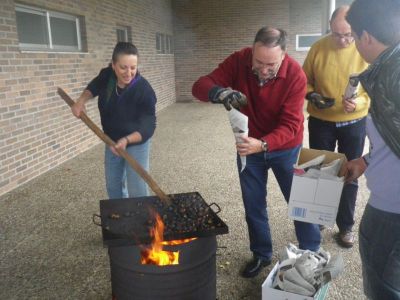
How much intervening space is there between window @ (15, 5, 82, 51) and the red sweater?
11.9 feet

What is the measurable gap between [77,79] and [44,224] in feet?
11.0

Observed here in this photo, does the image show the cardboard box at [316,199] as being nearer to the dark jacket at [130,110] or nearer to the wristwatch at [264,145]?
the wristwatch at [264,145]

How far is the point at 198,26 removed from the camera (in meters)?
13.8

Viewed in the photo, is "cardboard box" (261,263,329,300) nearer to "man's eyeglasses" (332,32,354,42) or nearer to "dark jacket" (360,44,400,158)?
"dark jacket" (360,44,400,158)

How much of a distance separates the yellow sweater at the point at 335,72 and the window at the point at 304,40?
38.7 feet

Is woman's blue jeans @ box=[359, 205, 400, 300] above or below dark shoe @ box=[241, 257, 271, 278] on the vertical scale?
above

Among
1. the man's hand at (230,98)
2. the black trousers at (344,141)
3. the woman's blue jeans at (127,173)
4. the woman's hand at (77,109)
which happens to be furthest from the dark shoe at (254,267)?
the woman's hand at (77,109)

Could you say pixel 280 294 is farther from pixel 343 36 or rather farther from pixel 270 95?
pixel 343 36

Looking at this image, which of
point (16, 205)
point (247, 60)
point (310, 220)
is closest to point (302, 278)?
point (310, 220)

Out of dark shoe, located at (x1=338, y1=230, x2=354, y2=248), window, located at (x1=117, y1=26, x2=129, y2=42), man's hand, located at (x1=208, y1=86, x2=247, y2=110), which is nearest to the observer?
man's hand, located at (x1=208, y1=86, x2=247, y2=110)

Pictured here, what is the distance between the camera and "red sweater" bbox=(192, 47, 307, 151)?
2494 millimetres

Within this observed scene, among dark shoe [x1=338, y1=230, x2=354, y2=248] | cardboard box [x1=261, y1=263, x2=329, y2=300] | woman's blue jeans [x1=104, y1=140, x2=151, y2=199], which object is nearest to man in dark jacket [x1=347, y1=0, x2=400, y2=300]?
cardboard box [x1=261, y1=263, x2=329, y2=300]

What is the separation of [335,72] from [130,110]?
1.65 m

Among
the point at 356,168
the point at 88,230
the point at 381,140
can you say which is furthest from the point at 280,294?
the point at 88,230
